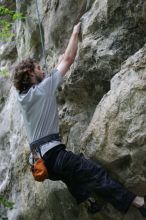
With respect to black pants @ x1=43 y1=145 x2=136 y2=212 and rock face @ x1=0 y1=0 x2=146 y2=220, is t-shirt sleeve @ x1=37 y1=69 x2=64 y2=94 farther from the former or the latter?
black pants @ x1=43 y1=145 x2=136 y2=212

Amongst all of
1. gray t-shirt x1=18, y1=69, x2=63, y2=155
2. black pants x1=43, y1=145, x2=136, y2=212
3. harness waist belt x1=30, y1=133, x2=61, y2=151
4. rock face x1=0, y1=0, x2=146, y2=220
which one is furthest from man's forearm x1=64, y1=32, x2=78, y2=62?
black pants x1=43, y1=145, x2=136, y2=212

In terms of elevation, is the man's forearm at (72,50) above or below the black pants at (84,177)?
above

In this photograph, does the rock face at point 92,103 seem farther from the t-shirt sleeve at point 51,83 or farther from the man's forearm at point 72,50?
the t-shirt sleeve at point 51,83

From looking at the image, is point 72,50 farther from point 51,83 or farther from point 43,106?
point 43,106

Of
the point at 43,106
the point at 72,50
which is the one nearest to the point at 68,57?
the point at 72,50

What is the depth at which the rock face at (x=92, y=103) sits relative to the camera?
532 cm

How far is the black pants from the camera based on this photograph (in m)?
5.44

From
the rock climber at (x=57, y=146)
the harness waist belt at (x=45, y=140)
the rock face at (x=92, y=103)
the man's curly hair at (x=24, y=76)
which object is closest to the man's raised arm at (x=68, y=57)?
the rock climber at (x=57, y=146)

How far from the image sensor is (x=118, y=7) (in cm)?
605

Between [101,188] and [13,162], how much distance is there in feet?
10.1

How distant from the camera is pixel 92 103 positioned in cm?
662

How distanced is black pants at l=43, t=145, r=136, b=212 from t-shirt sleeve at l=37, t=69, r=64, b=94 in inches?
33.0

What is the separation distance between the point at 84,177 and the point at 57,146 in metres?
0.60

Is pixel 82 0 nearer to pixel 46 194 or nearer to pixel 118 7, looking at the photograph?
pixel 118 7
